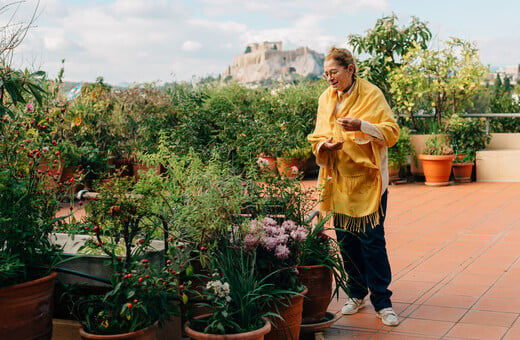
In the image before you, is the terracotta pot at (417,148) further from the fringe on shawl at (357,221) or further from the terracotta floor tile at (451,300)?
the fringe on shawl at (357,221)

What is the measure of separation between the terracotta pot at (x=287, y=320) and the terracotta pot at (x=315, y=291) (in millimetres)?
298

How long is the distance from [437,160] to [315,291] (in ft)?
19.9

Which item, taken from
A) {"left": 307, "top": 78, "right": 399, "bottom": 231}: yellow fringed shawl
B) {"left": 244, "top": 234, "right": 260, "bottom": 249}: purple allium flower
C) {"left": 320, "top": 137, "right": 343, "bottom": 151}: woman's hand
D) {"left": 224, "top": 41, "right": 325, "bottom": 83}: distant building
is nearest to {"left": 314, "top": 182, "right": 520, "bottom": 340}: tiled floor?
{"left": 307, "top": 78, "right": 399, "bottom": 231}: yellow fringed shawl

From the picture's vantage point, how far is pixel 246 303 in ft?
8.77

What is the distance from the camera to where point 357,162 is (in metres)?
3.35

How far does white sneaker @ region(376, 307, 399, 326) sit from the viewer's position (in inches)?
134

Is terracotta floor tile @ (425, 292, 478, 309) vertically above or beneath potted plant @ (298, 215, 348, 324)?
beneath

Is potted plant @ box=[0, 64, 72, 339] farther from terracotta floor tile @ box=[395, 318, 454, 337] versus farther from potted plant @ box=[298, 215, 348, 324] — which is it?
terracotta floor tile @ box=[395, 318, 454, 337]

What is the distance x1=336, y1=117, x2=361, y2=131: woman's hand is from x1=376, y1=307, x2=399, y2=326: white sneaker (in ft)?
3.33

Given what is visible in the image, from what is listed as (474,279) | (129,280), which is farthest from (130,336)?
(474,279)

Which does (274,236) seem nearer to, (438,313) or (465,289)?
(438,313)

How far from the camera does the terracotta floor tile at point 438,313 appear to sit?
3.51m

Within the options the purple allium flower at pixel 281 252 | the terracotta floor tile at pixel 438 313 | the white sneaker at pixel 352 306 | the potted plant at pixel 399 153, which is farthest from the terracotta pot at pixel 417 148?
the purple allium flower at pixel 281 252

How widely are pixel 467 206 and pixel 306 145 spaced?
121 inches
